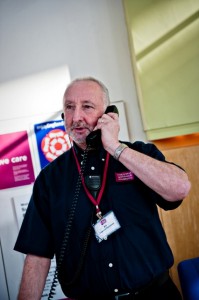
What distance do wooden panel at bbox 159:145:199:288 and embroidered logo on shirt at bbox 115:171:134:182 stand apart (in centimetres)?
90

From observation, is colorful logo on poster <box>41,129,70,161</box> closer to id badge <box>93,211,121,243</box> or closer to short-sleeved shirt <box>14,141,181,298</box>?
short-sleeved shirt <box>14,141,181,298</box>

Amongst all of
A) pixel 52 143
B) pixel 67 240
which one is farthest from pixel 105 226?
pixel 52 143

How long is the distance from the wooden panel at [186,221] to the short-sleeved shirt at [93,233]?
84cm

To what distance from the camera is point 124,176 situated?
51.2 inches

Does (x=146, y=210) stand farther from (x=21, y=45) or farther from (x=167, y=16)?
(x=21, y=45)

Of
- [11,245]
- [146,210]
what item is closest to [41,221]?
[146,210]

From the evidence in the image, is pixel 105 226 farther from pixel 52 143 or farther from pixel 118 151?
pixel 52 143

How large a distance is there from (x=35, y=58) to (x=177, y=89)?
1.18 m

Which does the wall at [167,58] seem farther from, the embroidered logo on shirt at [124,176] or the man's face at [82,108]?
the embroidered logo on shirt at [124,176]

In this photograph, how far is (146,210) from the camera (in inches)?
49.3

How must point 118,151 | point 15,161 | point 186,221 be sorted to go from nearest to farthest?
1. point 118,151
2. point 186,221
3. point 15,161

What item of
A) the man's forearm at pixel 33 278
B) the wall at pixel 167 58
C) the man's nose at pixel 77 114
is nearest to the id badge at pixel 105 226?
the man's forearm at pixel 33 278

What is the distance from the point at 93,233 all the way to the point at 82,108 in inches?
22.6

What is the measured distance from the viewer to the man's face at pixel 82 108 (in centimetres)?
133
